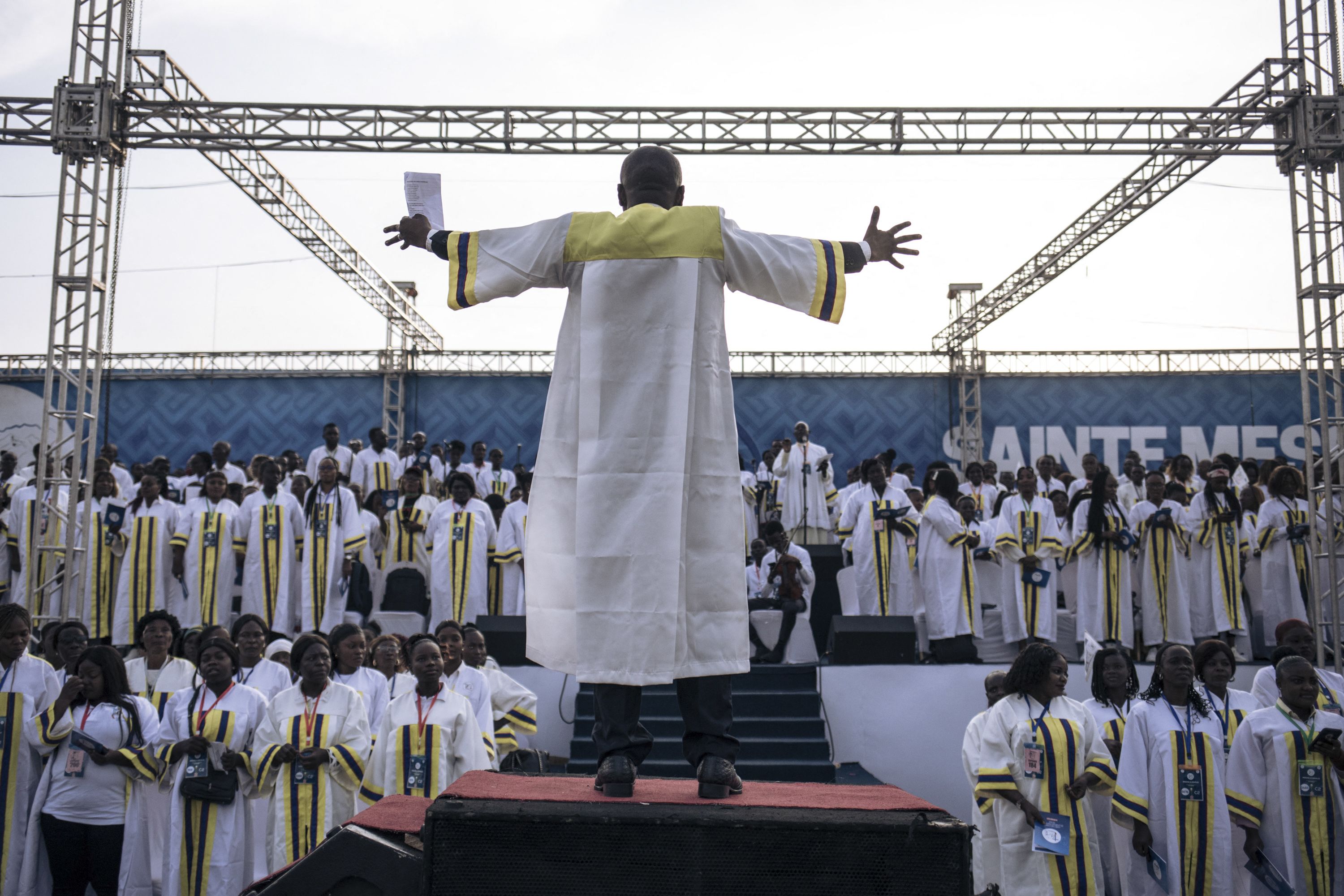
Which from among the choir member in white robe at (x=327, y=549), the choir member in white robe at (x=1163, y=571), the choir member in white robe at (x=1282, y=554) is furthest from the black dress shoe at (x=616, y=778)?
the choir member in white robe at (x=1282, y=554)

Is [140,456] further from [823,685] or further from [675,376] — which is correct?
[675,376]

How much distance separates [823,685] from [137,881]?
5329 mm

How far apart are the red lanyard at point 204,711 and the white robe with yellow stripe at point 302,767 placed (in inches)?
6.3

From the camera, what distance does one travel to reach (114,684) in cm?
633

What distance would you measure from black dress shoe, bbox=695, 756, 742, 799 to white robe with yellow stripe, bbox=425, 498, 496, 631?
27.2ft

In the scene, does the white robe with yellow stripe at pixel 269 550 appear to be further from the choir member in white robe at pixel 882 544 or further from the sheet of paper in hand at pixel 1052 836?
the sheet of paper in hand at pixel 1052 836

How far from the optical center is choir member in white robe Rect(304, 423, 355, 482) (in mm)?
13359

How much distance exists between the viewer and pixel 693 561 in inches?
140

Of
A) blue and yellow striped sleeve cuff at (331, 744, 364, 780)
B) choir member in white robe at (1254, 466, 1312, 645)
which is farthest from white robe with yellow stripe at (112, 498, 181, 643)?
choir member in white robe at (1254, 466, 1312, 645)

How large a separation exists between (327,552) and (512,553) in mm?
1753

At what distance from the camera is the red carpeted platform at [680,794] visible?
10.1ft

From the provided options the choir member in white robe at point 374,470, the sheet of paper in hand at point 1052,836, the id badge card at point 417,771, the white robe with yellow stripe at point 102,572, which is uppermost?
the choir member in white robe at point 374,470

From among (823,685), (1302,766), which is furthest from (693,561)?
(823,685)

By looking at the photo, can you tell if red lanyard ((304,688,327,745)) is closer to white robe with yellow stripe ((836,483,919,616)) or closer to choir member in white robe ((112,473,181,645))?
choir member in white robe ((112,473,181,645))
